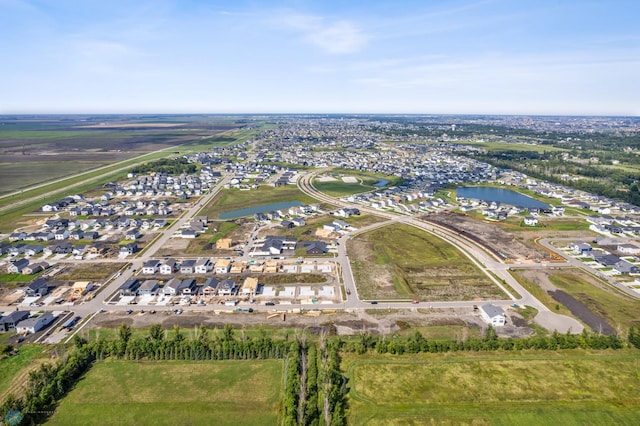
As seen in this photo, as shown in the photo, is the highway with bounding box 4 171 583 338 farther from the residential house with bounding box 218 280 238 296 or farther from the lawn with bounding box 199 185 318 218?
the lawn with bounding box 199 185 318 218

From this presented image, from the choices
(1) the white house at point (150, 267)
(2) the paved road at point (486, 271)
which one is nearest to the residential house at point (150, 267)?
(1) the white house at point (150, 267)

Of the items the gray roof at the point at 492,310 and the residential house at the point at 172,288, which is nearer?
the gray roof at the point at 492,310

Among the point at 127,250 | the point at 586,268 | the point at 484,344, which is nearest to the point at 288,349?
the point at 484,344

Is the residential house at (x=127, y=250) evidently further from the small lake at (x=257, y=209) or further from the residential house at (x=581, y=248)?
the residential house at (x=581, y=248)

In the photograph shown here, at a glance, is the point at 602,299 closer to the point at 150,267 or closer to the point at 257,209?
the point at 150,267

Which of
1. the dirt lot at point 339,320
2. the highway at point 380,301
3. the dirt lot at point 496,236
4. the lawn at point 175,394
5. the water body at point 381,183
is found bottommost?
the lawn at point 175,394

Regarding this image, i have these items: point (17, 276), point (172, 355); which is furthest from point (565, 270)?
point (17, 276)
